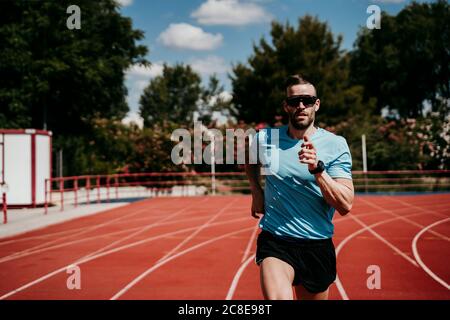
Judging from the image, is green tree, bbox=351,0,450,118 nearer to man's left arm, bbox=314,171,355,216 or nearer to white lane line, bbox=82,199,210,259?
white lane line, bbox=82,199,210,259

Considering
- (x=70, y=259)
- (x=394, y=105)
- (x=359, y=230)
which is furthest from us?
(x=394, y=105)

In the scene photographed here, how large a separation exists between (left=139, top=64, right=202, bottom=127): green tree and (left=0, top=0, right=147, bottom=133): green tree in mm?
36639

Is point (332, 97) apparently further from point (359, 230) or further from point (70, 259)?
point (70, 259)

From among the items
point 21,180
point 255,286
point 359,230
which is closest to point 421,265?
point 255,286

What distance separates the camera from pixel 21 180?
1753 cm

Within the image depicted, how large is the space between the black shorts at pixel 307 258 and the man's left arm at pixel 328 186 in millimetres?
356

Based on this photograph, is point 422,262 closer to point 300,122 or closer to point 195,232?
point 195,232

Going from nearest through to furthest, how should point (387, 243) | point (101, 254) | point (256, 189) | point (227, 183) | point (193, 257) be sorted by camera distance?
point (256, 189) < point (193, 257) < point (101, 254) < point (387, 243) < point (227, 183)

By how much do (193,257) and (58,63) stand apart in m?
20.4

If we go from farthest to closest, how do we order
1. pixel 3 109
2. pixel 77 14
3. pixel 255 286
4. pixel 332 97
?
1. pixel 332 97
2. pixel 3 109
3. pixel 77 14
4. pixel 255 286

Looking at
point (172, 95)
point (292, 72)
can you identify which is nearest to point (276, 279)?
point (292, 72)

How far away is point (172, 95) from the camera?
230ft

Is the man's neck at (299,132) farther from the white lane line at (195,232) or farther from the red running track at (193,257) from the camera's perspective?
the white lane line at (195,232)

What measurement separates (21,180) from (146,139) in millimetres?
10645
